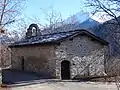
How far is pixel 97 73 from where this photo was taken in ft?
78.7

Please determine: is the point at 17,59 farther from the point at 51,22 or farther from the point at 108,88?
the point at 51,22

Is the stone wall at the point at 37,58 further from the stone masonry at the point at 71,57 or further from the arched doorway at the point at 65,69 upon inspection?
the arched doorway at the point at 65,69

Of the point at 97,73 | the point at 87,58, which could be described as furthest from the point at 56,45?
the point at 97,73

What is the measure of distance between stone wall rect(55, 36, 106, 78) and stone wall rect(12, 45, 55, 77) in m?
0.74

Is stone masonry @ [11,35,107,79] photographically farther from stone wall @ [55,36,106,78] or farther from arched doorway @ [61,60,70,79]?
arched doorway @ [61,60,70,79]

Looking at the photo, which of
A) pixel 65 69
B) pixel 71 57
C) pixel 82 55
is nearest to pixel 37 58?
pixel 65 69

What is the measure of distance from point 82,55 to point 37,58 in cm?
420

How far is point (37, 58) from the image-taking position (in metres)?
23.8

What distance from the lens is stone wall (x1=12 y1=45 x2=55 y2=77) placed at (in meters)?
21.9

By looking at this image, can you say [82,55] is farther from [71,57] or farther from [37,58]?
[37,58]

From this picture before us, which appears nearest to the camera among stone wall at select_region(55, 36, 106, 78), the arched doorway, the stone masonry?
the stone masonry

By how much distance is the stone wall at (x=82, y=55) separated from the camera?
71.7 feet

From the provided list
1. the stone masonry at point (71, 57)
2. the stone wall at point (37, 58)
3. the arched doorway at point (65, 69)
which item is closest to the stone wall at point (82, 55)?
the stone masonry at point (71, 57)

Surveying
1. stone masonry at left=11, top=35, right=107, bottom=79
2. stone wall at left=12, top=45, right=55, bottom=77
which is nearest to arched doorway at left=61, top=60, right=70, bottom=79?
stone masonry at left=11, top=35, right=107, bottom=79
